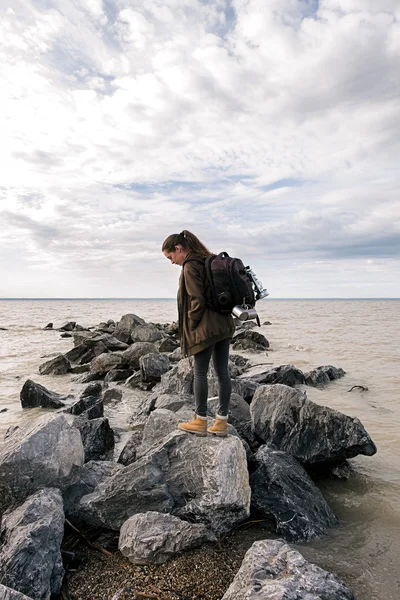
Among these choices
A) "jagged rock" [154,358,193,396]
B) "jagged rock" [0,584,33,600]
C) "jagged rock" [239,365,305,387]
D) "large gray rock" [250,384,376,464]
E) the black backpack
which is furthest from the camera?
"jagged rock" [239,365,305,387]

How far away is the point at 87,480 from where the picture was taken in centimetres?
485

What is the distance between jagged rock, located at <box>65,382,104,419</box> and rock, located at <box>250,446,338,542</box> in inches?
159

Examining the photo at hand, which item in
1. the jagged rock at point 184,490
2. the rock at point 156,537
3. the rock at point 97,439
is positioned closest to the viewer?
the rock at point 156,537

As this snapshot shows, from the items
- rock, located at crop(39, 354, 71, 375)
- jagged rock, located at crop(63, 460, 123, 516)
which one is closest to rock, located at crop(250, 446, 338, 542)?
jagged rock, located at crop(63, 460, 123, 516)

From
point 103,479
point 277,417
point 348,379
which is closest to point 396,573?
point 277,417

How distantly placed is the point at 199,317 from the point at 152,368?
7.38m

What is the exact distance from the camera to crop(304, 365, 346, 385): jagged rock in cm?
1132

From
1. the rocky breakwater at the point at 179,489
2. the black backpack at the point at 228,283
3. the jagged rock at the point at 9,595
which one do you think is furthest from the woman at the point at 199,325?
the jagged rock at the point at 9,595

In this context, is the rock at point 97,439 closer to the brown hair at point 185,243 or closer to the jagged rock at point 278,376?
the brown hair at point 185,243

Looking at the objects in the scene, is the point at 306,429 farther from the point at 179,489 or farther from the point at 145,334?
the point at 145,334

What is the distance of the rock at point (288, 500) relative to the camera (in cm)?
427

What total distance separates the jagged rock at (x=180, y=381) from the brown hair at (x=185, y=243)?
4.87 metres

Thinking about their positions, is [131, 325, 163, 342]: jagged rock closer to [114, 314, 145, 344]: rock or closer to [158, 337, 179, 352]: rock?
[114, 314, 145, 344]: rock

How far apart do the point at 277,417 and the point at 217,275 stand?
2.76 metres
